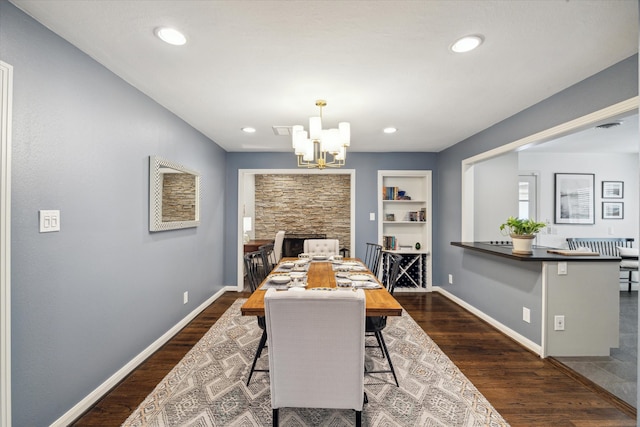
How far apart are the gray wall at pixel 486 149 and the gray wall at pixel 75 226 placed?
11.5ft

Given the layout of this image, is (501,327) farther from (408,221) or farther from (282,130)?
(282,130)

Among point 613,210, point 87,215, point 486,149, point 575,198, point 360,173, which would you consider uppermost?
point 486,149

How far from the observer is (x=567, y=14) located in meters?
1.58

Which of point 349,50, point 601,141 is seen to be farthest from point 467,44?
point 601,141

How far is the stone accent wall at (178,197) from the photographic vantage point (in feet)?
9.86

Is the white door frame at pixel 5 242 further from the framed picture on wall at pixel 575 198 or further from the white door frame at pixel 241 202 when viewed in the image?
the framed picture on wall at pixel 575 198

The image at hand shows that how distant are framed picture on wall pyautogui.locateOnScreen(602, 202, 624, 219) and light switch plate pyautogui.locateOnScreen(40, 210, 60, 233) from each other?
735cm

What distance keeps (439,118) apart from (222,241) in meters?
3.60

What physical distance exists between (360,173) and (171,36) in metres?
3.67

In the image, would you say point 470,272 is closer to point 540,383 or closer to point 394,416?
point 540,383

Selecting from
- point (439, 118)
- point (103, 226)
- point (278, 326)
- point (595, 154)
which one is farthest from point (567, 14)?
point (595, 154)

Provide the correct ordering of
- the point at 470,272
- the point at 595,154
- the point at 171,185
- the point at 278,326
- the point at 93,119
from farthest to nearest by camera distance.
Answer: the point at 595,154 < the point at 470,272 < the point at 171,185 < the point at 93,119 < the point at 278,326

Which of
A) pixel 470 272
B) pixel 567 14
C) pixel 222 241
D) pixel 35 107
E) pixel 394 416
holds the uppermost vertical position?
pixel 567 14

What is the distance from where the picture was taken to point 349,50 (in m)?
1.93
